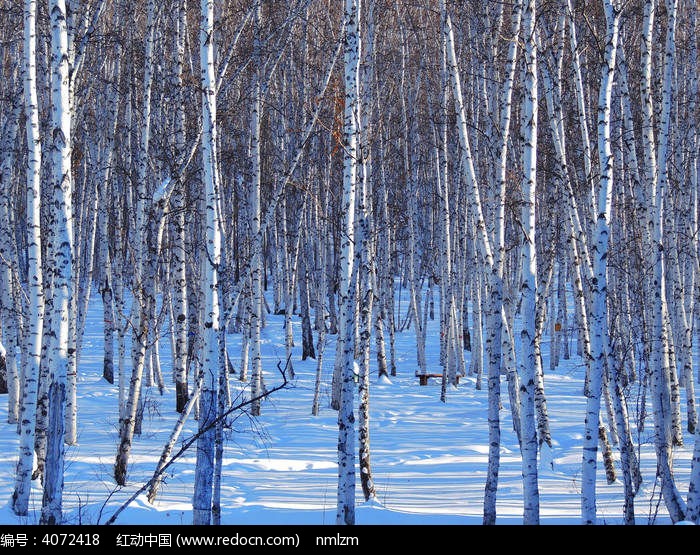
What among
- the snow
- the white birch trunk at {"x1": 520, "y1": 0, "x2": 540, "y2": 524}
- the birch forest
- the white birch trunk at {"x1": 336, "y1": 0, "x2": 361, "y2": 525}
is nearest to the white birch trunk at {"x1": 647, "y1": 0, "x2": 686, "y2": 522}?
the birch forest

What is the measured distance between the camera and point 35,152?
744cm

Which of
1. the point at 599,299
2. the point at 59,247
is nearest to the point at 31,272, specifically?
the point at 59,247

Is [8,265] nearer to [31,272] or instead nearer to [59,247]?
[31,272]

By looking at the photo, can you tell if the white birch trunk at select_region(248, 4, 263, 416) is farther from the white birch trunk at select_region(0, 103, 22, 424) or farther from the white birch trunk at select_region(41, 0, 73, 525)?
the white birch trunk at select_region(41, 0, 73, 525)

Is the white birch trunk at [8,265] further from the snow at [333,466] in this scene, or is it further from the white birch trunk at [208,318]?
the white birch trunk at [208,318]

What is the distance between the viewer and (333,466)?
10766 millimetres

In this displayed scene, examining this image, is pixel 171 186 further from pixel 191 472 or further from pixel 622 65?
pixel 622 65

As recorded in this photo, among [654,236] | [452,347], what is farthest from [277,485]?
[452,347]

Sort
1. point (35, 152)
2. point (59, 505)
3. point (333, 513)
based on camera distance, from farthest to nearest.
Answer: point (333, 513) → point (35, 152) → point (59, 505)

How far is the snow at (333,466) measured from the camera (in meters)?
8.06

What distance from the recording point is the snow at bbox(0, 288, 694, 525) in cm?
806

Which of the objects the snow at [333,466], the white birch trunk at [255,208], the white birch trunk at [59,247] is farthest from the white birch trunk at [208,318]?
the white birch trunk at [255,208]

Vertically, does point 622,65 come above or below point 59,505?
above

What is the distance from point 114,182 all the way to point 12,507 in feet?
51.0
